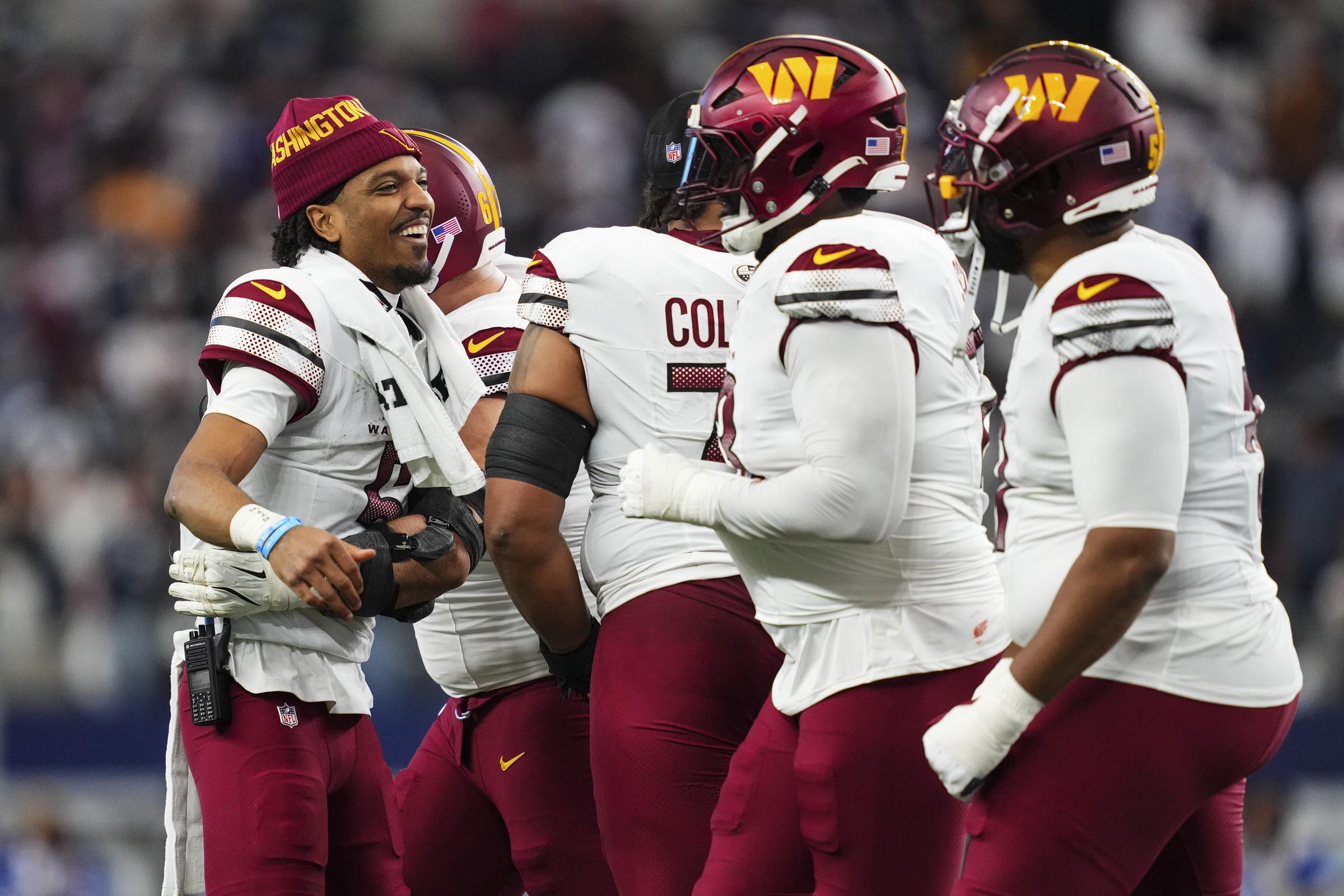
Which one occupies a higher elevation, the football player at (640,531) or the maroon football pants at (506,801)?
the football player at (640,531)

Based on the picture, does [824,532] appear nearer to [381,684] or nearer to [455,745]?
[455,745]

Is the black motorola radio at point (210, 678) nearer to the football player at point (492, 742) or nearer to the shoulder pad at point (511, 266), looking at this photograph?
the football player at point (492, 742)

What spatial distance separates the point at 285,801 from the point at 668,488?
1078 mm

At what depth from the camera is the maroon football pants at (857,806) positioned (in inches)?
116

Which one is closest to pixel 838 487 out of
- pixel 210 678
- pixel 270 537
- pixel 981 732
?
pixel 981 732

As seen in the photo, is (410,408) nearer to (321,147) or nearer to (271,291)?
(271,291)

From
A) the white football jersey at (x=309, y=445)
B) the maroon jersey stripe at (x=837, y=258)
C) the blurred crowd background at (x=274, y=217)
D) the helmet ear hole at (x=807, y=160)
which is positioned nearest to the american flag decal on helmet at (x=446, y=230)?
the white football jersey at (x=309, y=445)

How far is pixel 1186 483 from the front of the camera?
269 cm

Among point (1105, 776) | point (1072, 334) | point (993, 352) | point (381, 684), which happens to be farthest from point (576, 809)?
point (993, 352)

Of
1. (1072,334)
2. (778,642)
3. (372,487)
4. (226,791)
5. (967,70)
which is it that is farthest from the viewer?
(967,70)

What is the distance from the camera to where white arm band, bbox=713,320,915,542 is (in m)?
2.83

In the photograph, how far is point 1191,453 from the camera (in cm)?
270

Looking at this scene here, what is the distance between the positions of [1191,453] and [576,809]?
1945 mm

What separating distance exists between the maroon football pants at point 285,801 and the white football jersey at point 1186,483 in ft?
5.17
